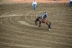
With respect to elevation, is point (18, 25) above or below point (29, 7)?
below

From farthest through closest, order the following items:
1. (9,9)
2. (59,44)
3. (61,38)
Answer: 1. (9,9)
2. (61,38)
3. (59,44)

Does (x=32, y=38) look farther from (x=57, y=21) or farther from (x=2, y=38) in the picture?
(x=57, y=21)

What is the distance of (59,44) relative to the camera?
35.6 ft

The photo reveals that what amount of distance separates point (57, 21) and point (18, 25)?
11.7 ft

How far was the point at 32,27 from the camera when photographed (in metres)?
13.6

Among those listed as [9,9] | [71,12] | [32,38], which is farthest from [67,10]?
[32,38]

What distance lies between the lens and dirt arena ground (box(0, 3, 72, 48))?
1105 cm

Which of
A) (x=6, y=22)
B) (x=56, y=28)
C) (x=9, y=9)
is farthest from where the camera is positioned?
(x=9, y=9)

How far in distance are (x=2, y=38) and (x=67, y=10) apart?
874 cm

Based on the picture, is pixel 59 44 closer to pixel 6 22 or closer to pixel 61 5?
pixel 6 22

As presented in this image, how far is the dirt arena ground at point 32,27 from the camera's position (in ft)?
36.2

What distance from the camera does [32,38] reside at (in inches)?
461

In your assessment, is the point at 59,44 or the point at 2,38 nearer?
the point at 59,44

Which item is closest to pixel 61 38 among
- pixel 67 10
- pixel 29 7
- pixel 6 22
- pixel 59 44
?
pixel 59 44
